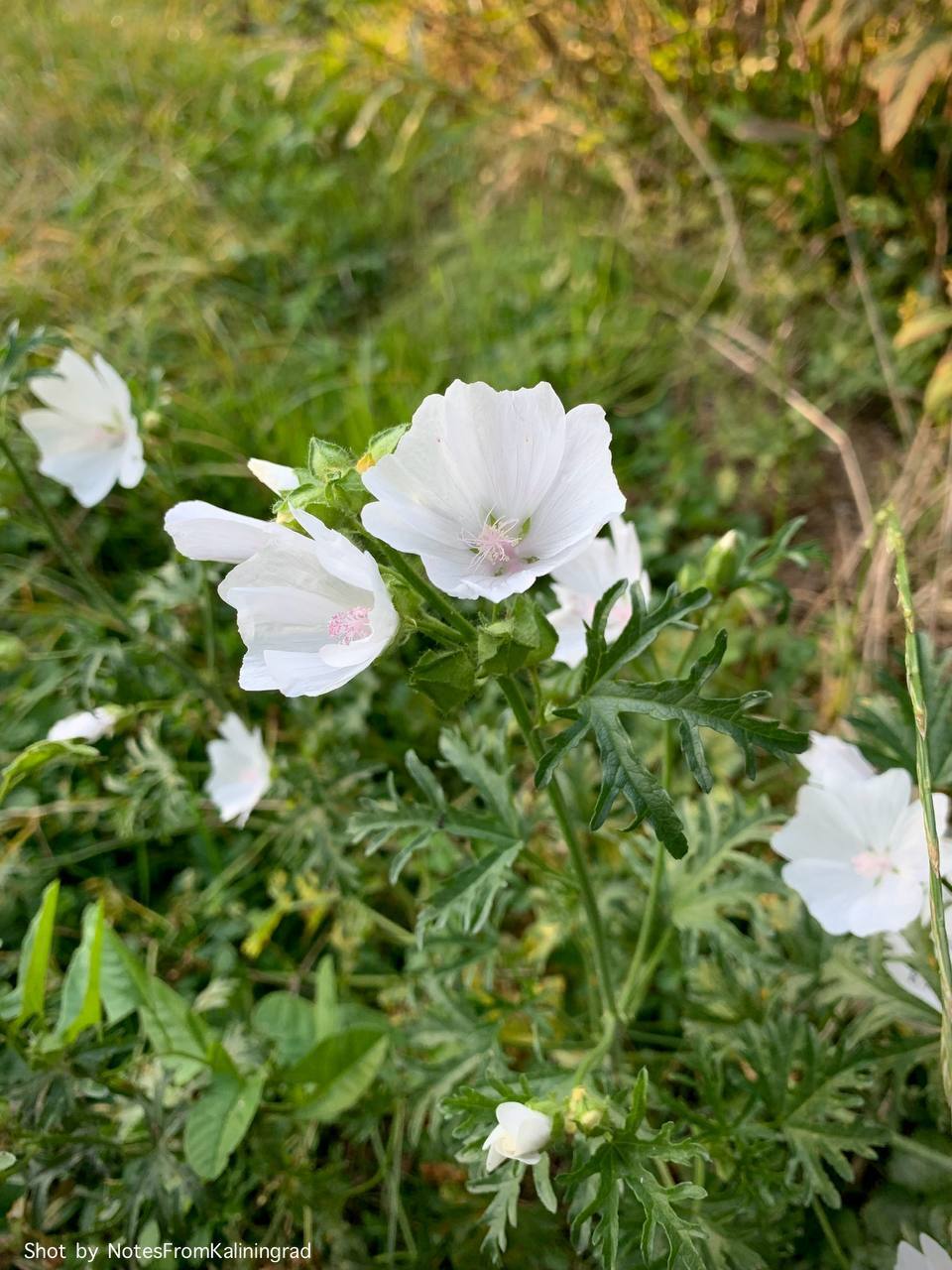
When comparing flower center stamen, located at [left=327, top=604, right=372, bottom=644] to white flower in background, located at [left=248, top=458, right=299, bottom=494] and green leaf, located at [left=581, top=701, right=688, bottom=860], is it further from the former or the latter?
green leaf, located at [left=581, top=701, right=688, bottom=860]

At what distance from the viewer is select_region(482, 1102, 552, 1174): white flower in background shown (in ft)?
2.77

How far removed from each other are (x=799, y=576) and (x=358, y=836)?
143cm

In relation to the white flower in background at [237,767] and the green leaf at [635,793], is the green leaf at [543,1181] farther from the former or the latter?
the white flower in background at [237,767]

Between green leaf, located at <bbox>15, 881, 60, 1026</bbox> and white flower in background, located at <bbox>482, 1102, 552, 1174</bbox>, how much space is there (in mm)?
653

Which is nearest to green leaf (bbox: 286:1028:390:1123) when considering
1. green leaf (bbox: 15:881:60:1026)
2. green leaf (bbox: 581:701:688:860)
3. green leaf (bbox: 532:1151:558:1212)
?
green leaf (bbox: 15:881:60:1026)

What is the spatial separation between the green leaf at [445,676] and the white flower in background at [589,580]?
259mm

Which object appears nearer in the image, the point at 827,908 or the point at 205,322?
the point at 827,908

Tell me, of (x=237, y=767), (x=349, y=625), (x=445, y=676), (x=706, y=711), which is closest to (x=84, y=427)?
(x=237, y=767)

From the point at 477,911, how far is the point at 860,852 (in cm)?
48

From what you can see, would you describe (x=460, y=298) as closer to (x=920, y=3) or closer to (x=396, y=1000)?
(x=920, y=3)

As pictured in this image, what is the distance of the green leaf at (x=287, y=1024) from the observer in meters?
1.46

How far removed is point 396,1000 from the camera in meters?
1.49

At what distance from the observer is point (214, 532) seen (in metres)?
0.79

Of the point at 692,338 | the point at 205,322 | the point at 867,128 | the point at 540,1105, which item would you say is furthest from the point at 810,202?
the point at 540,1105
